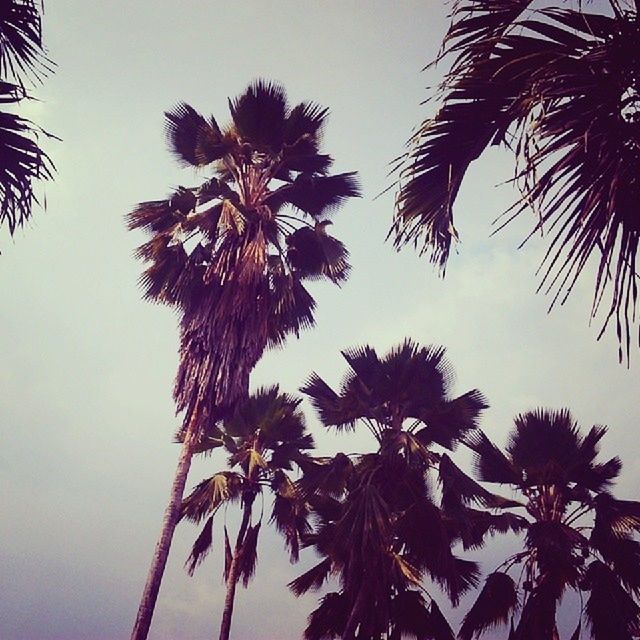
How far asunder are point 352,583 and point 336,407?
154 inches

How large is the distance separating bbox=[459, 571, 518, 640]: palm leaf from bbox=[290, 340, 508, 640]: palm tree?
1.49 feet

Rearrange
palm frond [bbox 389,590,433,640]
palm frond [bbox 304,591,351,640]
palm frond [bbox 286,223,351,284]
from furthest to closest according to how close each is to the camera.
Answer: palm frond [bbox 286,223,351,284] → palm frond [bbox 304,591,351,640] → palm frond [bbox 389,590,433,640]

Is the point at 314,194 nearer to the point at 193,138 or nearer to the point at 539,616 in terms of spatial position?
the point at 193,138

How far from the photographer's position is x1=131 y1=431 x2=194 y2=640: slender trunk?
8.98m

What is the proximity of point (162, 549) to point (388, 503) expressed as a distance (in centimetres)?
435

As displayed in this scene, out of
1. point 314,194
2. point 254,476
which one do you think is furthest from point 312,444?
point 314,194

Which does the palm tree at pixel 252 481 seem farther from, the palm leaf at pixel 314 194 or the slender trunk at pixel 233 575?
the palm leaf at pixel 314 194

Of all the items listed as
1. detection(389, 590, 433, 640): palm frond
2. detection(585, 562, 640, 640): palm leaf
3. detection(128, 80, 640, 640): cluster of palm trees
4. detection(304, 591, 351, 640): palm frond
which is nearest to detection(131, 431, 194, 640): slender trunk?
detection(128, 80, 640, 640): cluster of palm trees

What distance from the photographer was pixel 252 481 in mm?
14977

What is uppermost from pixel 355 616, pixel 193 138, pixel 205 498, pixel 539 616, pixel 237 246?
pixel 193 138

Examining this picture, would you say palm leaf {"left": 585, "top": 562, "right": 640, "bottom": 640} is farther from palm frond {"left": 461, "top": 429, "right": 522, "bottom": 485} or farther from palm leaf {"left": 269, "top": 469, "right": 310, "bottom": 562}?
palm leaf {"left": 269, "top": 469, "right": 310, "bottom": 562}

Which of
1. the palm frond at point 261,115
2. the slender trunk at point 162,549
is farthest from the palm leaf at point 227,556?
the palm frond at point 261,115

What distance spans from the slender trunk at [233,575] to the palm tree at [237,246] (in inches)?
191

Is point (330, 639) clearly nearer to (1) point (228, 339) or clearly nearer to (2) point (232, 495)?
(2) point (232, 495)
